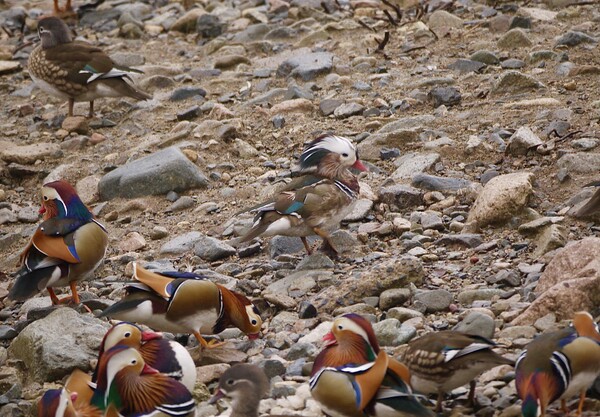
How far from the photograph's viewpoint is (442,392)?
15.9 feet

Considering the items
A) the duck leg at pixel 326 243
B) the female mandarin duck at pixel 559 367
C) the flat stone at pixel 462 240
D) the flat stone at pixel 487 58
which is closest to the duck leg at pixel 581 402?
the female mandarin duck at pixel 559 367

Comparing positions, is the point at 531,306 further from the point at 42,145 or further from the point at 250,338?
the point at 42,145

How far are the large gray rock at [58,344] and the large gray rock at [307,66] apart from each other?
5.03m

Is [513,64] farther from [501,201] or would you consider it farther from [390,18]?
[501,201]

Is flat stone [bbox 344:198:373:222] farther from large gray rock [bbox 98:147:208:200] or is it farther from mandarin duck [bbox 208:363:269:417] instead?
mandarin duck [bbox 208:363:269:417]

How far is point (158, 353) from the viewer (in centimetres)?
518

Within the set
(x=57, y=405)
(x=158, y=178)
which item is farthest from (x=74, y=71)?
(x=57, y=405)

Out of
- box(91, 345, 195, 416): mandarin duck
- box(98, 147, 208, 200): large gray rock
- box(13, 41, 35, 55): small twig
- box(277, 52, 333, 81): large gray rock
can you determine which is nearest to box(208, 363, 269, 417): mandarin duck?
box(91, 345, 195, 416): mandarin duck

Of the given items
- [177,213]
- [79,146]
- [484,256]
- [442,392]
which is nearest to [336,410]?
[442,392]

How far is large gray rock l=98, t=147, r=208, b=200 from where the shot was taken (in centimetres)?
886

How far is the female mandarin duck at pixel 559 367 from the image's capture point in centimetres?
438

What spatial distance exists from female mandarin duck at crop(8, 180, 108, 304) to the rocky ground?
0.85 ft

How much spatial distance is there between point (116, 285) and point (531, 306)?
125 inches

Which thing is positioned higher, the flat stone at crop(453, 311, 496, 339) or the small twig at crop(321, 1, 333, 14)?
the flat stone at crop(453, 311, 496, 339)
